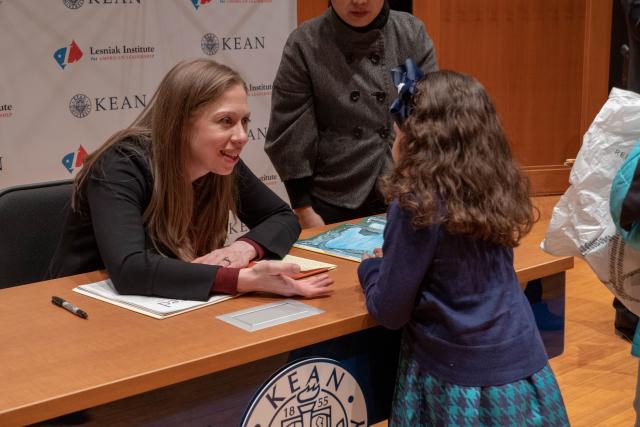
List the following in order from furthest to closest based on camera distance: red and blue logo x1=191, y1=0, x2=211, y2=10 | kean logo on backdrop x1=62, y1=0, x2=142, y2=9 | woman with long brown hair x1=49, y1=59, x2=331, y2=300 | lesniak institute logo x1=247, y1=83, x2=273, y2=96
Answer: lesniak institute logo x1=247, y1=83, x2=273, y2=96 < red and blue logo x1=191, y1=0, x2=211, y2=10 < kean logo on backdrop x1=62, y1=0, x2=142, y2=9 < woman with long brown hair x1=49, y1=59, x2=331, y2=300

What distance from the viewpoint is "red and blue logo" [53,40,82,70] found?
4.27 meters

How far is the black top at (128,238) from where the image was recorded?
1.94 meters

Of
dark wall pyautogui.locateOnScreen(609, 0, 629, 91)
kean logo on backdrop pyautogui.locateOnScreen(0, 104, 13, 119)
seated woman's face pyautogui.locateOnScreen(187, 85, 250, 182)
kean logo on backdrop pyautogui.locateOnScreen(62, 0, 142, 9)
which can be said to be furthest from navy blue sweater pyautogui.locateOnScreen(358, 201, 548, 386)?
dark wall pyautogui.locateOnScreen(609, 0, 629, 91)

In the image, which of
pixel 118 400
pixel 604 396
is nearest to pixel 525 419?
pixel 118 400

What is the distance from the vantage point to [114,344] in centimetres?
162

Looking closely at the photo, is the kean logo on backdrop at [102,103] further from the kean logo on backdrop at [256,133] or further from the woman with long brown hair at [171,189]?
the woman with long brown hair at [171,189]

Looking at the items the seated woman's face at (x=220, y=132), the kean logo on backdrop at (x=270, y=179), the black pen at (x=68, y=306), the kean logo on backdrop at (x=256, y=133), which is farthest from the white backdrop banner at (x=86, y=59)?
the black pen at (x=68, y=306)

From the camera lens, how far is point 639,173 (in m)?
1.79

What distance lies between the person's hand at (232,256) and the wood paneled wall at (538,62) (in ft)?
14.8

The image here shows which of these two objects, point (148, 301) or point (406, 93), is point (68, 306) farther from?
point (406, 93)

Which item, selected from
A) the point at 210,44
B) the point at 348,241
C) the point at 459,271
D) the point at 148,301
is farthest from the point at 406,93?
the point at 210,44

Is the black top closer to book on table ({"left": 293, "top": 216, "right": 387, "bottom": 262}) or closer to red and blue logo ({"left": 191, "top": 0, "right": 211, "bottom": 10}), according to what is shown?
book on table ({"left": 293, "top": 216, "right": 387, "bottom": 262})

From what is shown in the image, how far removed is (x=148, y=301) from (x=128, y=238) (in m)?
0.20

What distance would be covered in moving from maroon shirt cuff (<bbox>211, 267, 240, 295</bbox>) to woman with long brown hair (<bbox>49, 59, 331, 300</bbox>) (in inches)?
0.9
